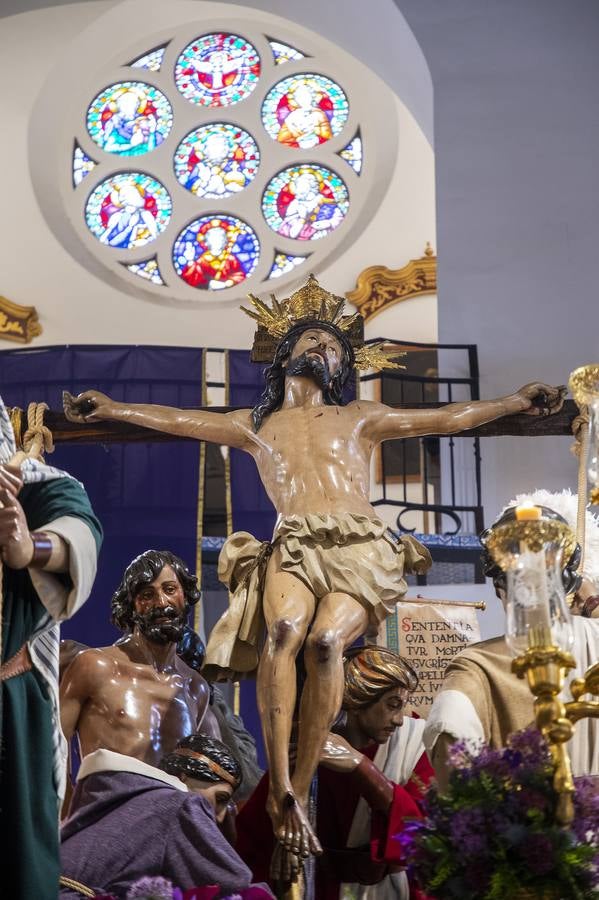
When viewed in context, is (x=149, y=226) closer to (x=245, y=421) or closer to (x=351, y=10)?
(x=351, y=10)

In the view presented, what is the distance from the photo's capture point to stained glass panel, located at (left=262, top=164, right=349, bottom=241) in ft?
32.0

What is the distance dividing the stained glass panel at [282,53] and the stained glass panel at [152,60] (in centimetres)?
80

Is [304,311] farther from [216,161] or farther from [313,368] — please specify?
[216,161]

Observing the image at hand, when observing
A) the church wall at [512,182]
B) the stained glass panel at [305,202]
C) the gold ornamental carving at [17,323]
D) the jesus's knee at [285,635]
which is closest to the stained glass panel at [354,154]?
the stained glass panel at [305,202]

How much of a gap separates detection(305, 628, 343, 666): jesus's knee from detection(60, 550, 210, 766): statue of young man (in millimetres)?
390

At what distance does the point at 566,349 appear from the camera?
6566mm

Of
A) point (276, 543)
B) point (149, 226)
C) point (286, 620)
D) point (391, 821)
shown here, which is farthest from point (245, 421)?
point (149, 226)

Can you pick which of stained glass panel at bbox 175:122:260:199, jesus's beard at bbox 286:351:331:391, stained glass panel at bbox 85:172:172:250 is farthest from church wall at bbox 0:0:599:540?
jesus's beard at bbox 286:351:331:391

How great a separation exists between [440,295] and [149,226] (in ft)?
11.8

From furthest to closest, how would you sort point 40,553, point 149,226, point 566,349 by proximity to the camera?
point 149,226 → point 566,349 → point 40,553

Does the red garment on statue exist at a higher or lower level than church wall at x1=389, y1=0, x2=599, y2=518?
lower

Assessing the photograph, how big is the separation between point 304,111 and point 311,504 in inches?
272

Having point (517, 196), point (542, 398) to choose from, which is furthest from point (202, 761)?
point (517, 196)

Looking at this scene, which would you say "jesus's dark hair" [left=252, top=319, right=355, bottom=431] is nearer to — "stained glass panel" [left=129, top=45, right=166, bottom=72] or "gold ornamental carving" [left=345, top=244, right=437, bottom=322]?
"gold ornamental carving" [left=345, top=244, right=437, bottom=322]
